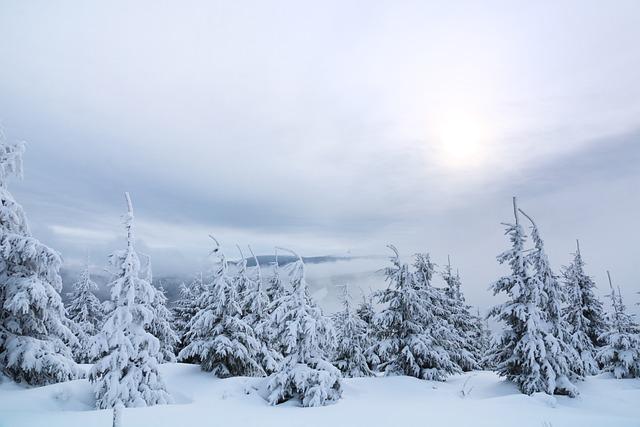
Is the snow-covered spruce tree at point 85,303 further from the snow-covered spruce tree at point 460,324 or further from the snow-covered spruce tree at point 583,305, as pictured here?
the snow-covered spruce tree at point 583,305

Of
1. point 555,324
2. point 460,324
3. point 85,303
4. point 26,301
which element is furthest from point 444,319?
point 85,303

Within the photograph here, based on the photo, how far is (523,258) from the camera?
21.5 metres

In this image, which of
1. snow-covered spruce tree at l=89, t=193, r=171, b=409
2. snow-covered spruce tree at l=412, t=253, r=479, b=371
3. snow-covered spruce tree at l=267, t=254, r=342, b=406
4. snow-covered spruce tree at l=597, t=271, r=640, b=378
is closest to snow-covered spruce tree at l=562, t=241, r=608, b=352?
snow-covered spruce tree at l=597, t=271, r=640, b=378

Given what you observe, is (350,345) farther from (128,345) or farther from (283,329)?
(128,345)

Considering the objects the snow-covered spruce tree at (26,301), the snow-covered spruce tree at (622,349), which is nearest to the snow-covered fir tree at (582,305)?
the snow-covered spruce tree at (622,349)

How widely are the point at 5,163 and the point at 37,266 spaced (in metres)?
4.85

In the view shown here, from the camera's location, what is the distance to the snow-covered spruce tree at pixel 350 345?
32.2 meters

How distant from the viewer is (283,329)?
61.0ft

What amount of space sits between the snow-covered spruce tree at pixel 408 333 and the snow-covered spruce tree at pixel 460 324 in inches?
167

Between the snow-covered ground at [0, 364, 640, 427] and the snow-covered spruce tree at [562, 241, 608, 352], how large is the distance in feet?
35.8

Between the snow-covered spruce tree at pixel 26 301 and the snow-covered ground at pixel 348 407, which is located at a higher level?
the snow-covered spruce tree at pixel 26 301

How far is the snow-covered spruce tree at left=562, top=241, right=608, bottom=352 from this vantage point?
32375 millimetres

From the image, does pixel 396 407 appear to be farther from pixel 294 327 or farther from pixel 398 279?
pixel 398 279

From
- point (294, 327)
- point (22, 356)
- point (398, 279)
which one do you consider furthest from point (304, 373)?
point (22, 356)
